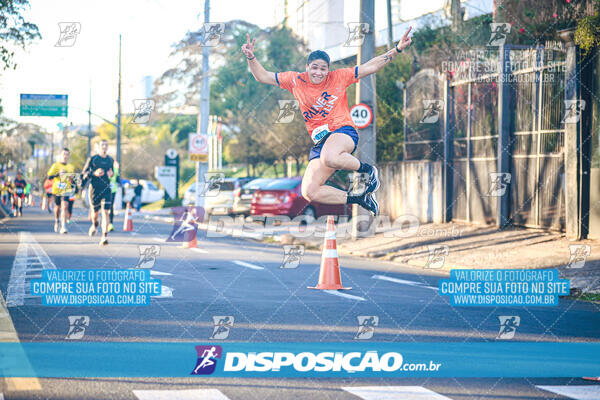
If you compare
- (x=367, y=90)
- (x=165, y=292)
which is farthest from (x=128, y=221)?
(x=165, y=292)

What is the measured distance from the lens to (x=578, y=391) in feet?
17.4

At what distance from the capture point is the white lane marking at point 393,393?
199 inches

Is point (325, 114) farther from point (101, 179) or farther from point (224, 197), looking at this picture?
point (224, 197)

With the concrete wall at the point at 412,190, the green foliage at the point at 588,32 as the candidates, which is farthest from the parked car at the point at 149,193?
the green foliage at the point at 588,32

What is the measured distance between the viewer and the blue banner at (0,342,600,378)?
194 inches

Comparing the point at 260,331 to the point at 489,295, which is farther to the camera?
the point at 489,295

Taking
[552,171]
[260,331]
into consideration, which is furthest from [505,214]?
[260,331]

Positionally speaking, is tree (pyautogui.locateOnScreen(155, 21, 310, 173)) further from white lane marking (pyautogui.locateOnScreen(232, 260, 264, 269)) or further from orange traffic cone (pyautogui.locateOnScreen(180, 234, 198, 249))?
white lane marking (pyautogui.locateOnScreen(232, 260, 264, 269))

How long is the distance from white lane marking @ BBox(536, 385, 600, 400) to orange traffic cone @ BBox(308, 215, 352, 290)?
4.22 m

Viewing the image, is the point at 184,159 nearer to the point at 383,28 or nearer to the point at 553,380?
the point at 383,28

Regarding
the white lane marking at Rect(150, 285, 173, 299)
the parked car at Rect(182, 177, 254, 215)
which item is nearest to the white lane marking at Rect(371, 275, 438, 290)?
the white lane marking at Rect(150, 285, 173, 299)

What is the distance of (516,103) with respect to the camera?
1722 centimetres

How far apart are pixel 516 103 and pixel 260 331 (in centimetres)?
1178

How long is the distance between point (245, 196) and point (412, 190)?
19.6ft
